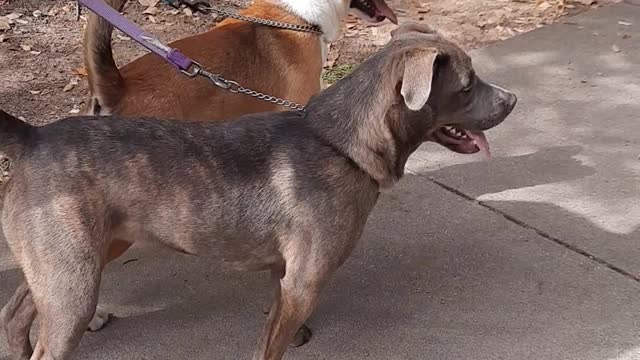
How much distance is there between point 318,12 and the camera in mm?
5027

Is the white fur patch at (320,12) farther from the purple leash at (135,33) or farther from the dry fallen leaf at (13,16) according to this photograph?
the dry fallen leaf at (13,16)

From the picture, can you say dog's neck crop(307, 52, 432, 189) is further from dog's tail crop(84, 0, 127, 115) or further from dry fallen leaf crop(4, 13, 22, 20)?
dry fallen leaf crop(4, 13, 22, 20)

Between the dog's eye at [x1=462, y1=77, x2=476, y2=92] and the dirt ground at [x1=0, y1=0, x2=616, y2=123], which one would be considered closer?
the dog's eye at [x1=462, y1=77, x2=476, y2=92]

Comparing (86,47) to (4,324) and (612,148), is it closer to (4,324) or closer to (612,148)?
(4,324)

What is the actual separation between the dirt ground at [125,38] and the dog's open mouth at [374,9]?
3.60 ft

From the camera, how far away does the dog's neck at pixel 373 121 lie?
3.59m

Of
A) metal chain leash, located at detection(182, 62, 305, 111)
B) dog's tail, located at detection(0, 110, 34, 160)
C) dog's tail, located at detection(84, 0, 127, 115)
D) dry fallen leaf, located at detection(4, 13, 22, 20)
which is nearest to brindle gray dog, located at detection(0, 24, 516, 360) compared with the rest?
dog's tail, located at detection(0, 110, 34, 160)

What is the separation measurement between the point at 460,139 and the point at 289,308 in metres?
1.04

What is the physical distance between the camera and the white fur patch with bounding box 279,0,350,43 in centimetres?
501

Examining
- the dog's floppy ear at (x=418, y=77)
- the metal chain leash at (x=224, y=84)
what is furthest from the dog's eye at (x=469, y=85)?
the metal chain leash at (x=224, y=84)

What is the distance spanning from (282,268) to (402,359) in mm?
701

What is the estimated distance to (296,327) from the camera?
12.1 feet

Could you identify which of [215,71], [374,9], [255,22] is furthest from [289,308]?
[374,9]

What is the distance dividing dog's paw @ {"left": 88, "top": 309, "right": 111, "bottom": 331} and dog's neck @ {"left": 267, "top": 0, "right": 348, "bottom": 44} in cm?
190
